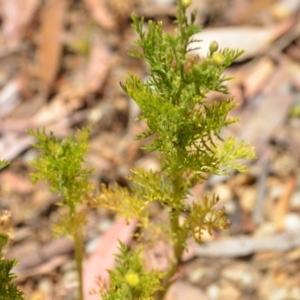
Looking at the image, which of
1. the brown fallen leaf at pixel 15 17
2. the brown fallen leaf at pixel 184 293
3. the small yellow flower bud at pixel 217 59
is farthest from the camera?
the brown fallen leaf at pixel 15 17

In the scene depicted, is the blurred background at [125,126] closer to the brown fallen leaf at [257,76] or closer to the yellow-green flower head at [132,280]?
the brown fallen leaf at [257,76]

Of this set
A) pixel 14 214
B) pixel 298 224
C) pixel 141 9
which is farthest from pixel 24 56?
pixel 298 224

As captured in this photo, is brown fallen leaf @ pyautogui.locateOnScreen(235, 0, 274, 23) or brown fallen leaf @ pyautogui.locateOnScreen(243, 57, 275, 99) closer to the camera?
brown fallen leaf @ pyautogui.locateOnScreen(243, 57, 275, 99)

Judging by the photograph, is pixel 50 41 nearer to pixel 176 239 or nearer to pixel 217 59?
pixel 176 239

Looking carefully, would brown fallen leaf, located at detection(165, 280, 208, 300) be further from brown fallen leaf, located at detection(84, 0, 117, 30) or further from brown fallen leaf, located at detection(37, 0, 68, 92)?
brown fallen leaf, located at detection(84, 0, 117, 30)

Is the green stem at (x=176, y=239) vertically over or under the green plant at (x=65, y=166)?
under

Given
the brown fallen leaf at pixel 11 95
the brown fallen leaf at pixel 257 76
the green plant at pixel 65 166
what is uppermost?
the brown fallen leaf at pixel 11 95

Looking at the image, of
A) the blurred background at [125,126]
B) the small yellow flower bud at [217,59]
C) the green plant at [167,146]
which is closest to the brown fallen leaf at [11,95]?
the blurred background at [125,126]

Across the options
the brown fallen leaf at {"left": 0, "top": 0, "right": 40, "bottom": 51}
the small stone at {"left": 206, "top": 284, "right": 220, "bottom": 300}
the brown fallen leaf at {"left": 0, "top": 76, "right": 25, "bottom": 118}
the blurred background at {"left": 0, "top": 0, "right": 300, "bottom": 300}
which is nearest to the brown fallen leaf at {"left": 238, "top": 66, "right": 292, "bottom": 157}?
the blurred background at {"left": 0, "top": 0, "right": 300, "bottom": 300}
